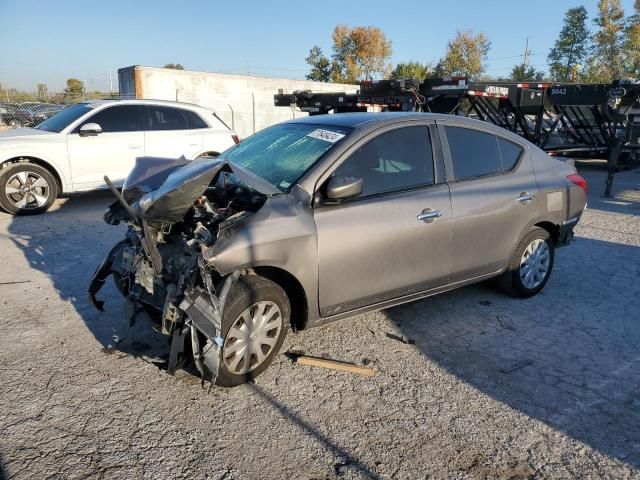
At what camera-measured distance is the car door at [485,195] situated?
4.14 m

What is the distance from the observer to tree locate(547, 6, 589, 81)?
49344mm

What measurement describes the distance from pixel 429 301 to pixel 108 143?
20.0ft

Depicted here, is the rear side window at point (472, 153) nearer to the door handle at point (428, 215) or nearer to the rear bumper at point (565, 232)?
the door handle at point (428, 215)

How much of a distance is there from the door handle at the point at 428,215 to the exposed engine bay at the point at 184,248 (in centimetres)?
115

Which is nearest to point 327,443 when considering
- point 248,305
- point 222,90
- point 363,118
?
point 248,305

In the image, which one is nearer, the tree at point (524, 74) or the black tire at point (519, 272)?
the black tire at point (519, 272)

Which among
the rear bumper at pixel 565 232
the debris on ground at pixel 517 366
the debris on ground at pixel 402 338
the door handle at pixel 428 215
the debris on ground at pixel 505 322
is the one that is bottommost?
the debris on ground at pixel 517 366

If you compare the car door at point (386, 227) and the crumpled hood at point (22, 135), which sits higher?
the crumpled hood at point (22, 135)

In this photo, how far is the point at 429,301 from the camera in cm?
483

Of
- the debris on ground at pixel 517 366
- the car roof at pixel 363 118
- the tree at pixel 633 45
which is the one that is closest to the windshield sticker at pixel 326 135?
the car roof at pixel 363 118

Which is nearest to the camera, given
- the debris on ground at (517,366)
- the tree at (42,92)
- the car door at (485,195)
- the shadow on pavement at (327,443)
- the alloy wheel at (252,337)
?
the shadow on pavement at (327,443)

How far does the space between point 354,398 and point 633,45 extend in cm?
4986

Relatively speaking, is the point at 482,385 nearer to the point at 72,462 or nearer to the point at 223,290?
the point at 223,290

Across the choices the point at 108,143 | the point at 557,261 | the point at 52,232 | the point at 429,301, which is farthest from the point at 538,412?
the point at 108,143
